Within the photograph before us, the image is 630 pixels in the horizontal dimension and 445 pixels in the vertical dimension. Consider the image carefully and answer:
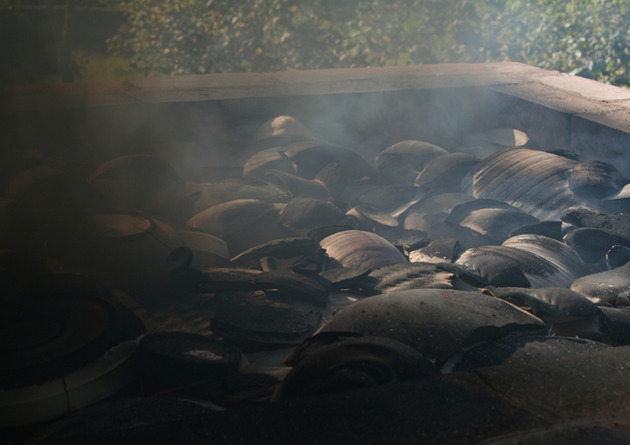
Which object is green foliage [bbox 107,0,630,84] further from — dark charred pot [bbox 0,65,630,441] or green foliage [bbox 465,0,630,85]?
dark charred pot [bbox 0,65,630,441]

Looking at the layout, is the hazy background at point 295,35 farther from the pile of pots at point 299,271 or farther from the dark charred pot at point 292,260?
the pile of pots at point 299,271

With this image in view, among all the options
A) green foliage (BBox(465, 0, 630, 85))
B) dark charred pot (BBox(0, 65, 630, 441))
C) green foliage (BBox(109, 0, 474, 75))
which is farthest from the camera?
green foliage (BBox(109, 0, 474, 75))

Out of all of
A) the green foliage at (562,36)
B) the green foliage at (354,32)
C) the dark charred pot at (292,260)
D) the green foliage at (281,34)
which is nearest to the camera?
the dark charred pot at (292,260)

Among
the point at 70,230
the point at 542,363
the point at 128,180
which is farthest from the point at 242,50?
the point at 542,363

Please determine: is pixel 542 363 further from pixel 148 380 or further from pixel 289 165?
pixel 289 165

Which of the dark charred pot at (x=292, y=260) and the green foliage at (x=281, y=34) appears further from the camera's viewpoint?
the green foliage at (x=281, y=34)

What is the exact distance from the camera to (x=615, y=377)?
2.20 m

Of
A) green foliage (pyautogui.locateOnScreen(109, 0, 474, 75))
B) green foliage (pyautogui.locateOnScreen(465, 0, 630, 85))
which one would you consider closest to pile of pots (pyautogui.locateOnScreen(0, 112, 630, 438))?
green foliage (pyautogui.locateOnScreen(465, 0, 630, 85))

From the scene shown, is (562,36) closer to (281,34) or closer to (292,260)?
(281,34)

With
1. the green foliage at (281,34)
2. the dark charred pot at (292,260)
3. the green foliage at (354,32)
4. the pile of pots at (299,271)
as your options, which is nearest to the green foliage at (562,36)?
the green foliage at (354,32)

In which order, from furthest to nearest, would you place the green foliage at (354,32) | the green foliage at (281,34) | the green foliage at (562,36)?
the green foliage at (281,34)
the green foliage at (354,32)
the green foliage at (562,36)

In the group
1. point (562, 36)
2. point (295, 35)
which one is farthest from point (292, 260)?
point (562, 36)

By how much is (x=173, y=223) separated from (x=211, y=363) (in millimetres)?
2333

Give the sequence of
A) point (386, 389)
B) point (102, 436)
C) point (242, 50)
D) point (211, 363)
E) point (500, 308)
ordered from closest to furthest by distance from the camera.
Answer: point (102, 436) → point (386, 389) → point (211, 363) → point (500, 308) → point (242, 50)
